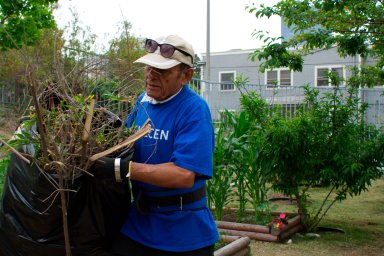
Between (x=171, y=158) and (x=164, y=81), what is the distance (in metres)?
0.42

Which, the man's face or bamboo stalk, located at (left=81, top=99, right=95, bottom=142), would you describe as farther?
the man's face

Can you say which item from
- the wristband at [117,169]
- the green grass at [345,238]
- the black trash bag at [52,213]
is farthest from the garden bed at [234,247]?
the wristband at [117,169]

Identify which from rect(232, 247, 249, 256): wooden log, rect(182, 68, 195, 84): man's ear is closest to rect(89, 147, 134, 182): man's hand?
rect(182, 68, 195, 84): man's ear

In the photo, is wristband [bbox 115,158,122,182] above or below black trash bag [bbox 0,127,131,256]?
above

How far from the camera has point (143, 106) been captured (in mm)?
2523

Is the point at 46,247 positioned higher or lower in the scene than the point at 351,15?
lower

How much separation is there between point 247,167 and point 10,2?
4.25 meters

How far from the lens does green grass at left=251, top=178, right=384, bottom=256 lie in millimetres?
5406

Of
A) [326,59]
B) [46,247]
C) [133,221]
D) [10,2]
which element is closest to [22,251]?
[46,247]

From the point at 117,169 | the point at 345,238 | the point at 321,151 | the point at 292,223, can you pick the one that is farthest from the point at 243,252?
the point at 117,169

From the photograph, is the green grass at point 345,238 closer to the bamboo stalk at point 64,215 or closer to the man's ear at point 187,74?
the man's ear at point 187,74

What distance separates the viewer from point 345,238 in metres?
5.99

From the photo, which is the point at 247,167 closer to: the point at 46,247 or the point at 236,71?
the point at 46,247

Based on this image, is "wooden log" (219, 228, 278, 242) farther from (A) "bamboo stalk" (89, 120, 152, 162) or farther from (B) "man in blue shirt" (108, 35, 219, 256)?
(A) "bamboo stalk" (89, 120, 152, 162)
